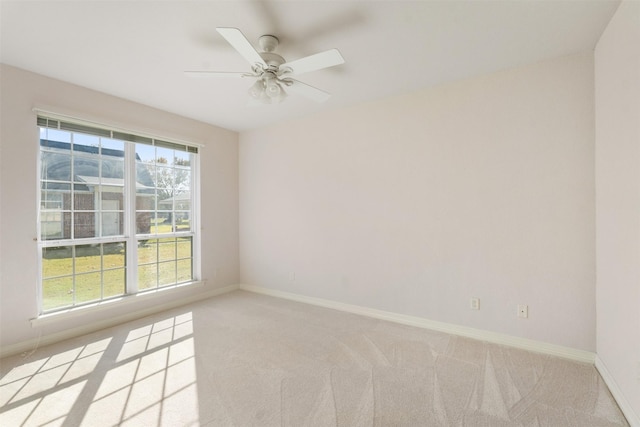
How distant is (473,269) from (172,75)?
133 inches

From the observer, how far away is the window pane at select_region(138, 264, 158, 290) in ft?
11.4

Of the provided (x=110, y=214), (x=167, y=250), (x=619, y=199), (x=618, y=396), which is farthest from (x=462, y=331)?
(x=110, y=214)

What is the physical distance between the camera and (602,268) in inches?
82.7

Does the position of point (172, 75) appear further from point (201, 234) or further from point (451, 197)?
point (451, 197)

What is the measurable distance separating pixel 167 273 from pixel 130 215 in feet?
2.89

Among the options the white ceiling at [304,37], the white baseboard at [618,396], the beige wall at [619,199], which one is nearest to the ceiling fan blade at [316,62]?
the white ceiling at [304,37]

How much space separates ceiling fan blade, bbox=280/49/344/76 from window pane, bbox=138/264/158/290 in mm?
2928

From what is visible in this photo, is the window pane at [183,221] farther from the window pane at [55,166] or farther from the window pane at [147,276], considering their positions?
the window pane at [55,166]

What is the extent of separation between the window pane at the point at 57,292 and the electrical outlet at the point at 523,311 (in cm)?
430

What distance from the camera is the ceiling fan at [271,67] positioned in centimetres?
179

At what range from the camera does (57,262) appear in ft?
9.27

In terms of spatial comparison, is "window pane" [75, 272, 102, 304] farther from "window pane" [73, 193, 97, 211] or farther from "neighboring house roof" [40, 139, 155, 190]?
"neighboring house roof" [40, 139, 155, 190]

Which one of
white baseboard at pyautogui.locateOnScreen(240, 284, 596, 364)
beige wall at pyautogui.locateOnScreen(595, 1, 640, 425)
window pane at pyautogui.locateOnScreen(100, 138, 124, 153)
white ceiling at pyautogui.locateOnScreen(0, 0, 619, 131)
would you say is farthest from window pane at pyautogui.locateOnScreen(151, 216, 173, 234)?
beige wall at pyautogui.locateOnScreen(595, 1, 640, 425)

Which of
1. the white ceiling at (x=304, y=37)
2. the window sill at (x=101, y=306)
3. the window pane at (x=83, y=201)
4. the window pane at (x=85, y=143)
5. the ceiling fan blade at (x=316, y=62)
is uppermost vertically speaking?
the white ceiling at (x=304, y=37)
